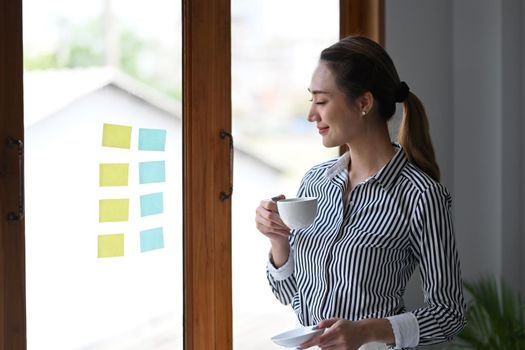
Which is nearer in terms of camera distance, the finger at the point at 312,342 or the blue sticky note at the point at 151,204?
the finger at the point at 312,342

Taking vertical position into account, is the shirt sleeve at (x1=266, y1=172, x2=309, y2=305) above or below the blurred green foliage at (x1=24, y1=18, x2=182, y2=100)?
below

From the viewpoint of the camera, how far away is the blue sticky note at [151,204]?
240 centimetres

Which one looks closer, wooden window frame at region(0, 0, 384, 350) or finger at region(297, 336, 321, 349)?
finger at region(297, 336, 321, 349)

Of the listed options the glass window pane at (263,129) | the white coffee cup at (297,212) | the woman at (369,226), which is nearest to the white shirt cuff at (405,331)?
the woman at (369,226)

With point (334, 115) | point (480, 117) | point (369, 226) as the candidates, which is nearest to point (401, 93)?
point (334, 115)

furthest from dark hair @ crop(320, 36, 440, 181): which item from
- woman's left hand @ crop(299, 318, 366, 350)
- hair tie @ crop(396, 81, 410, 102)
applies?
woman's left hand @ crop(299, 318, 366, 350)

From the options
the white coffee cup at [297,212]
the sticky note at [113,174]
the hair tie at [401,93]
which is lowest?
the white coffee cup at [297,212]

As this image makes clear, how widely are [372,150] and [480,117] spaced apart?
5.41 feet

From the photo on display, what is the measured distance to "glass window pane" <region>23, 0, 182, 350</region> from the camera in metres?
2.11

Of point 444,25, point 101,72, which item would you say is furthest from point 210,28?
point 444,25

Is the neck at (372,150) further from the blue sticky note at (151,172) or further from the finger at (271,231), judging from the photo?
the blue sticky note at (151,172)

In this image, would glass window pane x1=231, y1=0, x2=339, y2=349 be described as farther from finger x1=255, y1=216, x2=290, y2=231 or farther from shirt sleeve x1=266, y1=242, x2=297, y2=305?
finger x1=255, y1=216, x2=290, y2=231

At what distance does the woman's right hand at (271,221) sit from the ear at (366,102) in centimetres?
27

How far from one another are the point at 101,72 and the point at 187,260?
635 mm
